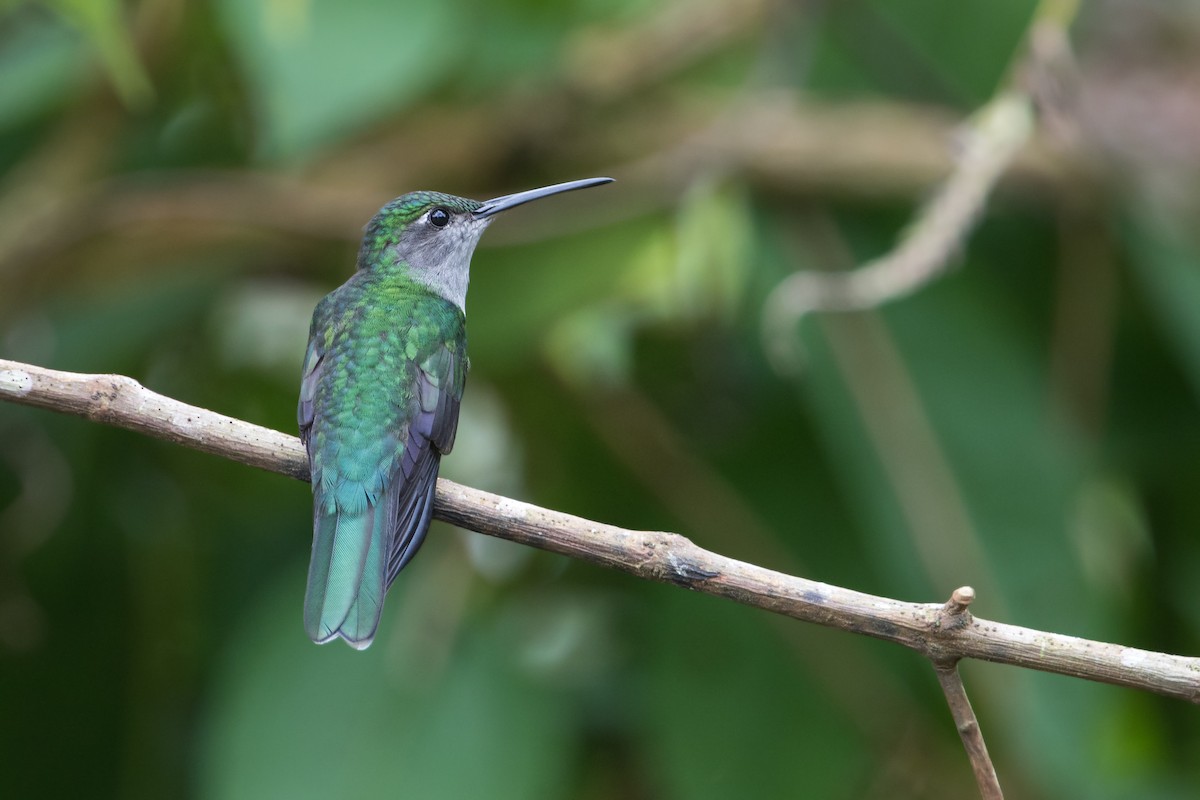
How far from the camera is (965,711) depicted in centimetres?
148

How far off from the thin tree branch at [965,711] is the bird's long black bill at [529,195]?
3.47 ft

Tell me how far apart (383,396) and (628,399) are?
1.31m

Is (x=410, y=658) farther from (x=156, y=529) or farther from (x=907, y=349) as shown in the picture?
(x=907, y=349)

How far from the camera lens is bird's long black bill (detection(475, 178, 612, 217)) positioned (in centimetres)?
242

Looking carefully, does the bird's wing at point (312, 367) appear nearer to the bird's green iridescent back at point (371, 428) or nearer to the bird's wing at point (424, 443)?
the bird's green iridescent back at point (371, 428)

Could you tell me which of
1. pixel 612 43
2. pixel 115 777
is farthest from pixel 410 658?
pixel 612 43

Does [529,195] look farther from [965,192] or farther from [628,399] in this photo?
[628,399]

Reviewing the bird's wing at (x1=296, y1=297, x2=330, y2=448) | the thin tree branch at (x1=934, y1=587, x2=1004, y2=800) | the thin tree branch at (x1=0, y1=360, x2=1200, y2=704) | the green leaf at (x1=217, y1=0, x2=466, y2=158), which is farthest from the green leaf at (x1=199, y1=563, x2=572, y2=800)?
the thin tree branch at (x1=934, y1=587, x2=1004, y2=800)

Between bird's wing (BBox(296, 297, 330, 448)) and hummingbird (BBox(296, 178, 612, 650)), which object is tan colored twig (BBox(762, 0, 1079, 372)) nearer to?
hummingbird (BBox(296, 178, 612, 650))

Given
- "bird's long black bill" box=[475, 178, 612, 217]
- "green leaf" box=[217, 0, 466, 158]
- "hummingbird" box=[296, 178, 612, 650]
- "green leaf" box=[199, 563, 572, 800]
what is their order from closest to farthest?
"hummingbird" box=[296, 178, 612, 650]
"bird's long black bill" box=[475, 178, 612, 217]
"green leaf" box=[217, 0, 466, 158]
"green leaf" box=[199, 563, 572, 800]

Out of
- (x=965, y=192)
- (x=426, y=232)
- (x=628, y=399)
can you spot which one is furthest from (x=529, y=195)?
(x=628, y=399)

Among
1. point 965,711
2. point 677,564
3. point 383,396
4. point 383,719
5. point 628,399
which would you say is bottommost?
point 965,711

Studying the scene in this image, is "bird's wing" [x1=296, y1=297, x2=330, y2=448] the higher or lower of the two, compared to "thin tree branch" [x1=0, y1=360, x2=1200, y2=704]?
higher

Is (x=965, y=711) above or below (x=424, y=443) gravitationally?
below
